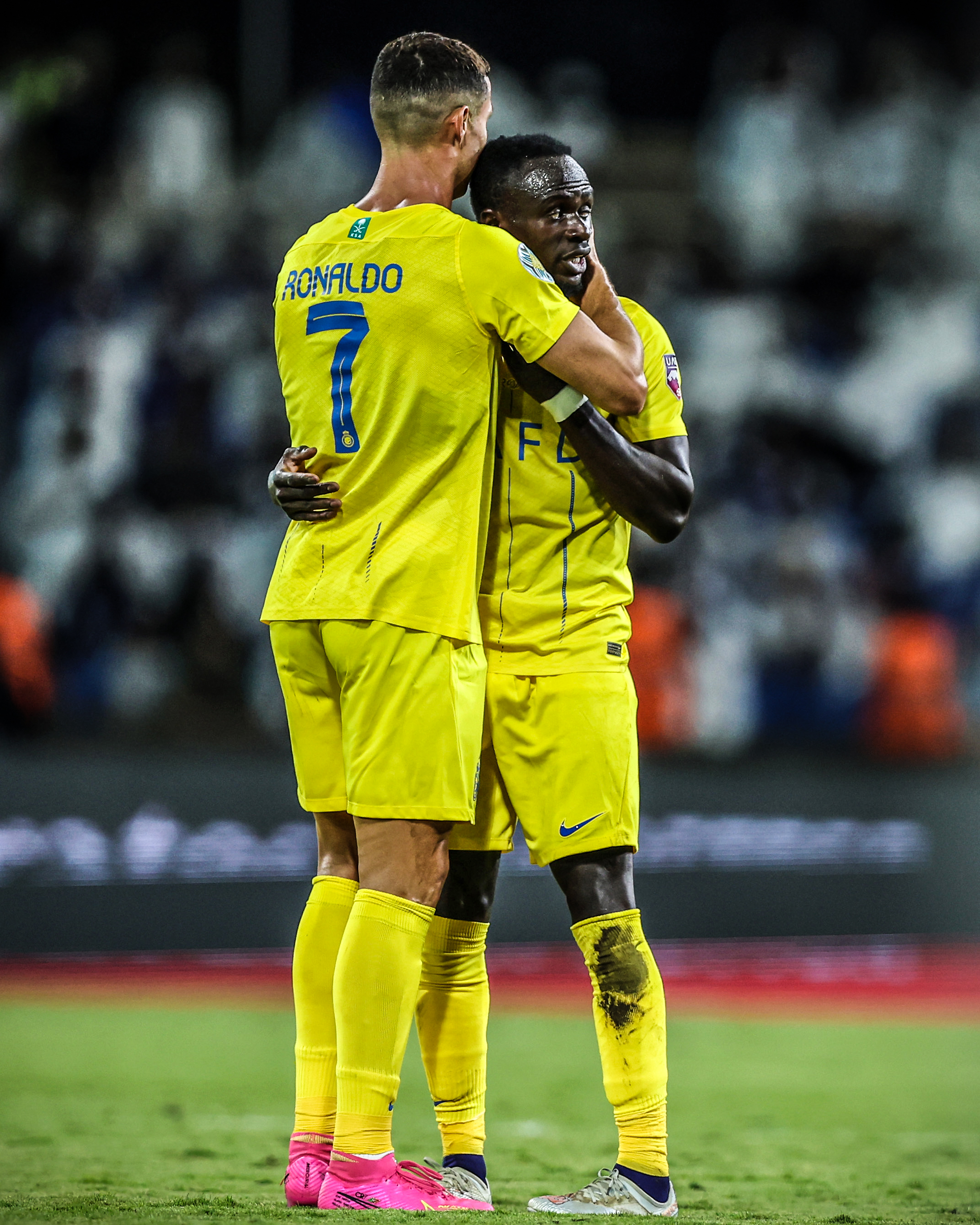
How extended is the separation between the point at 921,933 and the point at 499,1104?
416 cm

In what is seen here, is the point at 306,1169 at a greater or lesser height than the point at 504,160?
lesser

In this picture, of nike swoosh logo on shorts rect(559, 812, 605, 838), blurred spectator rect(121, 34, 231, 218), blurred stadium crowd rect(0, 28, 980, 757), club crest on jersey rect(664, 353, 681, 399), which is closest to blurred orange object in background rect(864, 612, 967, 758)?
blurred stadium crowd rect(0, 28, 980, 757)

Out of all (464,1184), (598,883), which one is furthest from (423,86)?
(464,1184)

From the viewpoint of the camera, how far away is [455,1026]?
12.2 ft

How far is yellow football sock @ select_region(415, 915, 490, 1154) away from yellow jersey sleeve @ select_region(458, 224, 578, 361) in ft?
4.57

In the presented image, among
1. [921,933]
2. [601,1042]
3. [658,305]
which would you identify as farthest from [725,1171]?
[658,305]

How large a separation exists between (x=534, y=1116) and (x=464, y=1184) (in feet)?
5.61

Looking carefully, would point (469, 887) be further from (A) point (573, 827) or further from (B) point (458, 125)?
(B) point (458, 125)

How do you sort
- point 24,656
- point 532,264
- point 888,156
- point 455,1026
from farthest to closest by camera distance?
point 888,156 → point 24,656 → point 455,1026 → point 532,264

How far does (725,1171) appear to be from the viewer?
4281mm

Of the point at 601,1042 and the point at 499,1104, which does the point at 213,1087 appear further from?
the point at 601,1042

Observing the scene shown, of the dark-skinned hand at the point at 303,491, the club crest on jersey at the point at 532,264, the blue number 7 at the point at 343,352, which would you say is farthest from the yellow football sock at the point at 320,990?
the club crest on jersey at the point at 532,264

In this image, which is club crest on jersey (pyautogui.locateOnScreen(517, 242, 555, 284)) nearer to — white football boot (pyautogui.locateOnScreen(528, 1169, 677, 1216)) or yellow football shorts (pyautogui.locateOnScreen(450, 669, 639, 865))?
yellow football shorts (pyautogui.locateOnScreen(450, 669, 639, 865))

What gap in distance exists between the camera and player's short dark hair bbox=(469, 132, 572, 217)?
3611 mm
